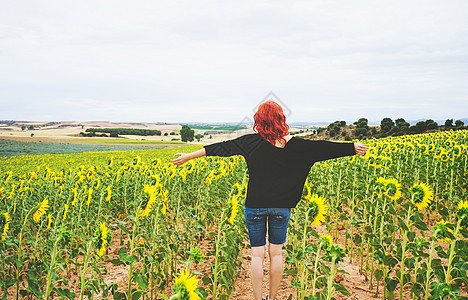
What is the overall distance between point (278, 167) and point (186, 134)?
61745mm

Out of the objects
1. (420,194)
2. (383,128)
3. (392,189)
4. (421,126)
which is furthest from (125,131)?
(420,194)

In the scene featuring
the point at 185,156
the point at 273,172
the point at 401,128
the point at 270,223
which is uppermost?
the point at 401,128

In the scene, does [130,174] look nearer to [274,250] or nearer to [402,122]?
[274,250]

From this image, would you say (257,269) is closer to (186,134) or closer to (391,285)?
(391,285)

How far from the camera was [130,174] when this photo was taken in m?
6.80

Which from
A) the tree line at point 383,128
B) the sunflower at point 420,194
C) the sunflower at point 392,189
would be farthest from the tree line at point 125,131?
the sunflower at point 420,194

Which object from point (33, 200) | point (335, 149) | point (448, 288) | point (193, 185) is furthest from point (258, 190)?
point (33, 200)

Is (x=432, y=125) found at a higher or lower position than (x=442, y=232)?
higher

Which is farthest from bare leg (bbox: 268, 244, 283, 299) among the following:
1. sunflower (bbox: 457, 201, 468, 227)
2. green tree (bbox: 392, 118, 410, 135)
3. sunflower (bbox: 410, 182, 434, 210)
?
green tree (bbox: 392, 118, 410, 135)

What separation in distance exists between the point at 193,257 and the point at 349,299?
2.37m

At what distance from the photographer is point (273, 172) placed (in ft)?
9.94

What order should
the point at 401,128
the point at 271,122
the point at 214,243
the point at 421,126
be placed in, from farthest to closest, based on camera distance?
the point at 401,128, the point at 421,126, the point at 214,243, the point at 271,122

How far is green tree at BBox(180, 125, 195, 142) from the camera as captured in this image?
205 ft

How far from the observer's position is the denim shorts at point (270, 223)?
3.05 metres
